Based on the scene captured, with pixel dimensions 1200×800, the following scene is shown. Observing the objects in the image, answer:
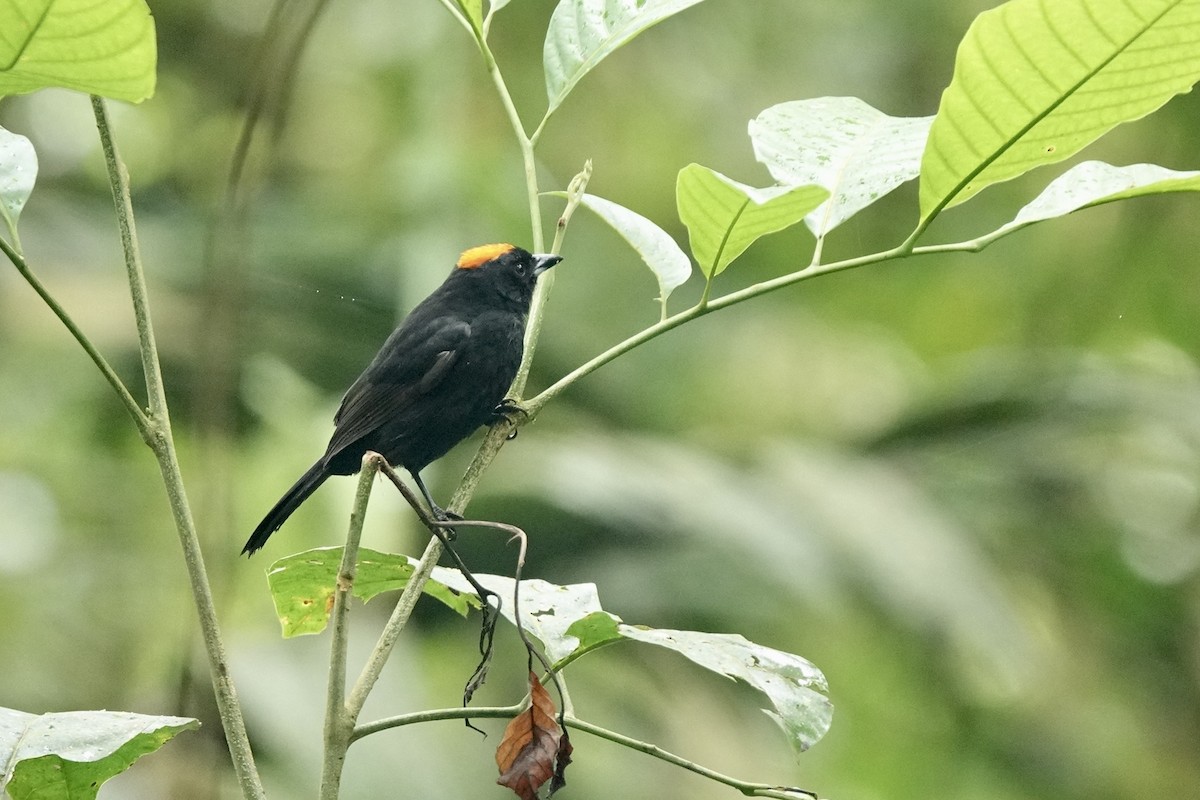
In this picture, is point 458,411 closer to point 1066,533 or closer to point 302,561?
point 302,561

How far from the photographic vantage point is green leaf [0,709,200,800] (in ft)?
3.85

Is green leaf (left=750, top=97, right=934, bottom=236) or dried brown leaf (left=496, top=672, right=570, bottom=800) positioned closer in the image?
dried brown leaf (left=496, top=672, right=570, bottom=800)

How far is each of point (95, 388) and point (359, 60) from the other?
1982 millimetres

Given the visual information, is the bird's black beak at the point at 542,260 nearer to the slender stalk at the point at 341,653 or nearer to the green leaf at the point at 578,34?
the green leaf at the point at 578,34

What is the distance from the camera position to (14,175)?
53.6 inches

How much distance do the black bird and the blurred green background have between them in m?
0.33

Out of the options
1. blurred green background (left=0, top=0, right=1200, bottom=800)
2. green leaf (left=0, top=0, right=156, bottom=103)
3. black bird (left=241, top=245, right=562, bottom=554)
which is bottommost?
blurred green background (left=0, top=0, right=1200, bottom=800)

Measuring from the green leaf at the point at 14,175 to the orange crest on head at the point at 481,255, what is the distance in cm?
186

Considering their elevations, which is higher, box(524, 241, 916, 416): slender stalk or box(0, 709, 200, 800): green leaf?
box(524, 241, 916, 416): slender stalk

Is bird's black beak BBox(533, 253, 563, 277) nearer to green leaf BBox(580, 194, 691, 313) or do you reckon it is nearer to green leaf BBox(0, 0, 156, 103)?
green leaf BBox(580, 194, 691, 313)

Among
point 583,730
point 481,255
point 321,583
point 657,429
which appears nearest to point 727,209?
point 583,730

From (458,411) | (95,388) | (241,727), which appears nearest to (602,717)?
(458,411)

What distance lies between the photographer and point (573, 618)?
142 cm

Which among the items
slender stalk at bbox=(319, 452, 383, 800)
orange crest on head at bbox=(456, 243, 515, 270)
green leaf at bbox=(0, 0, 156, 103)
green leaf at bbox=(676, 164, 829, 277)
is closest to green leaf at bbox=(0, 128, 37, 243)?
green leaf at bbox=(0, 0, 156, 103)
